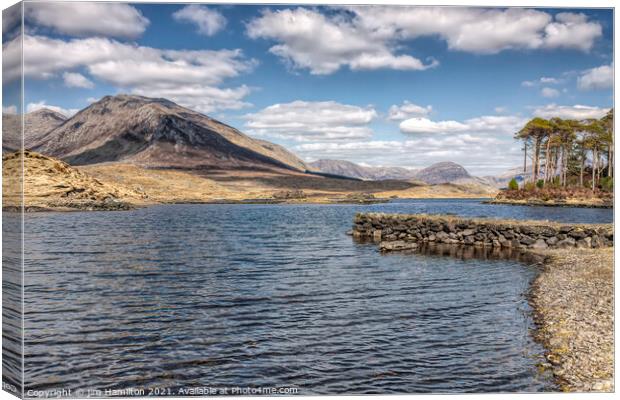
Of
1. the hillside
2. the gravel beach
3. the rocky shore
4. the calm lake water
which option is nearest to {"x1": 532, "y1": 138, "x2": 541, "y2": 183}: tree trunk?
the rocky shore

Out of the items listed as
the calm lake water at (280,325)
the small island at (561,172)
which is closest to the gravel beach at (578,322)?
the calm lake water at (280,325)

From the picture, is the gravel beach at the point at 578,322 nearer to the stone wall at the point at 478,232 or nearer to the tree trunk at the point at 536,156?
the stone wall at the point at 478,232

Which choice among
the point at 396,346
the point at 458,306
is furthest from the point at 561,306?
the point at 396,346

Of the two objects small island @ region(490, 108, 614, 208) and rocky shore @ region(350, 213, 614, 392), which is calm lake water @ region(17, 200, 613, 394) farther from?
small island @ region(490, 108, 614, 208)

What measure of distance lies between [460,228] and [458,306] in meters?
26.0

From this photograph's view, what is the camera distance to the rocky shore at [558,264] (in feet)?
39.0

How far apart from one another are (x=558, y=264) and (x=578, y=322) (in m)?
15.5

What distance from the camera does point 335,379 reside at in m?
11.4

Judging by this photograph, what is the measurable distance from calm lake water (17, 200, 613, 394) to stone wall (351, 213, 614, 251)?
885 centimetres

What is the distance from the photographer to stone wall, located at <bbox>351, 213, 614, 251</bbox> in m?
36.9

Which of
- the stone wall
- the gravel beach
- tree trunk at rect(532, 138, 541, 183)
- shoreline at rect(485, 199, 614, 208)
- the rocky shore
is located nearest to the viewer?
the gravel beach

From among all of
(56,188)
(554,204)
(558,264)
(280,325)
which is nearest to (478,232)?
(558,264)

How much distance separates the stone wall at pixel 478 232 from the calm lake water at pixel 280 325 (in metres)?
8.85

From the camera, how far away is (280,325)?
16.0m
